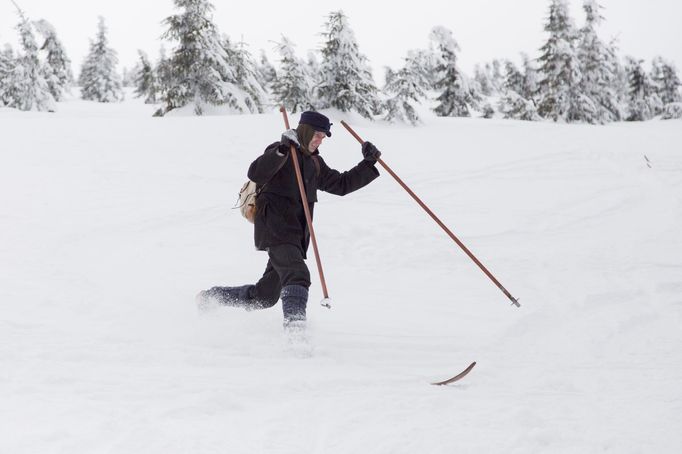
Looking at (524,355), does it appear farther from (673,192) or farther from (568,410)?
(673,192)

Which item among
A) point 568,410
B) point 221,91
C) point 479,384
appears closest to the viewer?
point 568,410

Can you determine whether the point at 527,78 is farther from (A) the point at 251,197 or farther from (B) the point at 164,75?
(A) the point at 251,197

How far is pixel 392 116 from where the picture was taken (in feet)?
59.9

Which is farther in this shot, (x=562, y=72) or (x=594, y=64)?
(x=594, y=64)

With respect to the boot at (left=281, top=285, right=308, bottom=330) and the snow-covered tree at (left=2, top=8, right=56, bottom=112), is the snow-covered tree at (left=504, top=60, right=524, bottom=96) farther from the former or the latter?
the boot at (left=281, top=285, right=308, bottom=330)

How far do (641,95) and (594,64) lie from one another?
11899 millimetres

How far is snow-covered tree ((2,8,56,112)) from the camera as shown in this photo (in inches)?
1143

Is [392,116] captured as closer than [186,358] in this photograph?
No

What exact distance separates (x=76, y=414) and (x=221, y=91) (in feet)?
64.9

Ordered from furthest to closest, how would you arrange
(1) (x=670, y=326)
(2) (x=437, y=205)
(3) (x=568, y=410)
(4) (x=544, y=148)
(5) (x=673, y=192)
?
(4) (x=544, y=148), (5) (x=673, y=192), (2) (x=437, y=205), (1) (x=670, y=326), (3) (x=568, y=410)

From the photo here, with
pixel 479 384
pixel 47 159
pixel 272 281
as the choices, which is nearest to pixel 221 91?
pixel 47 159

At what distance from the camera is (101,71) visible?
47.7 m

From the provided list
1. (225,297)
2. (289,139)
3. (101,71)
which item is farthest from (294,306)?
(101,71)

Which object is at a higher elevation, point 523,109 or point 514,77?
point 514,77
